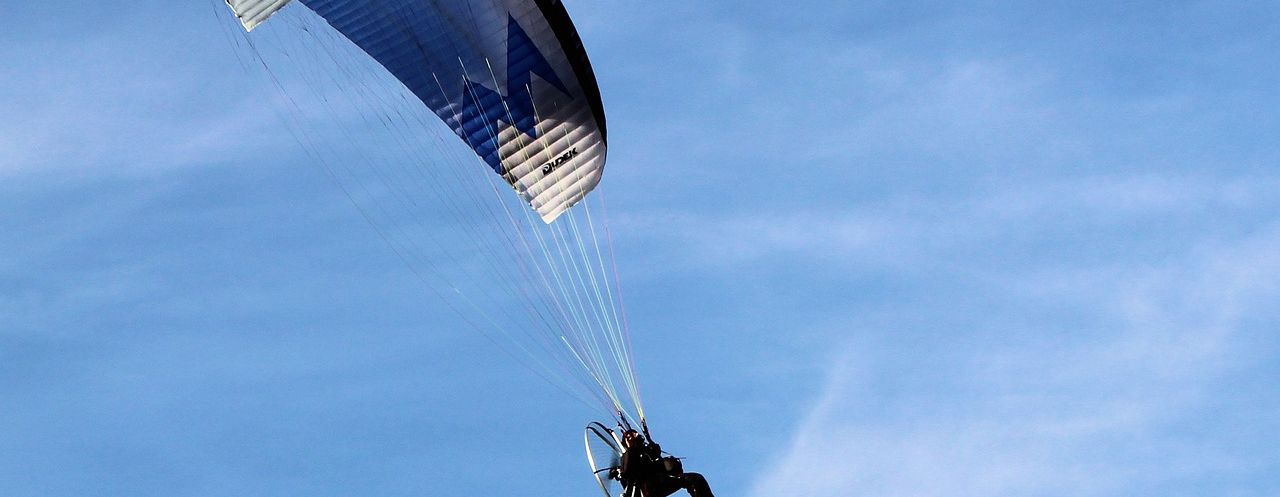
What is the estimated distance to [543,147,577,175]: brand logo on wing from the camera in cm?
2505

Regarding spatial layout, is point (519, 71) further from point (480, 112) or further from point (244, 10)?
point (244, 10)

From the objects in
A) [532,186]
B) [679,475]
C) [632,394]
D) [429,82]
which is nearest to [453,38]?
[429,82]

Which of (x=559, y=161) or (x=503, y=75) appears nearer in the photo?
(x=503, y=75)

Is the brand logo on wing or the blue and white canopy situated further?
the brand logo on wing

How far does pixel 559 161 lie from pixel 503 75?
1.55 m

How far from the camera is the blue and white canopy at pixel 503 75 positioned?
77.8 feet

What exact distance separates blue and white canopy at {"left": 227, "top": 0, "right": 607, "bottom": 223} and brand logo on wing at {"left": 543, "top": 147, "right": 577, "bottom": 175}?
0.01 metres

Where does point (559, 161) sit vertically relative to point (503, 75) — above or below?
below

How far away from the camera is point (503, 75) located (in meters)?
24.4

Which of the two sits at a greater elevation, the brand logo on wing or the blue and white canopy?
the blue and white canopy

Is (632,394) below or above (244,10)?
Result: below

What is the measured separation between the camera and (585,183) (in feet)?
82.8

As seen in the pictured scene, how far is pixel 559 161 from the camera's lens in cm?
2522

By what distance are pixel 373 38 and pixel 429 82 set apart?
1.04 m
